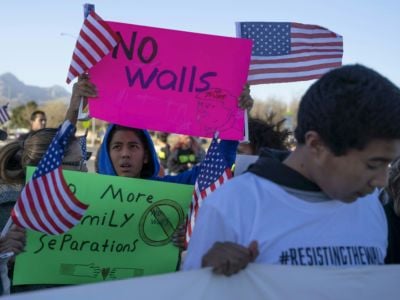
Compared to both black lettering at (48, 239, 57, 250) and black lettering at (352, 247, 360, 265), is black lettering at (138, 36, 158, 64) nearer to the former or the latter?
black lettering at (48, 239, 57, 250)

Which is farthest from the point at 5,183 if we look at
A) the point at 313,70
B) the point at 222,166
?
the point at 313,70

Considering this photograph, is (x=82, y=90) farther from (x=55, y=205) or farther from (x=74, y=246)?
(x=74, y=246)

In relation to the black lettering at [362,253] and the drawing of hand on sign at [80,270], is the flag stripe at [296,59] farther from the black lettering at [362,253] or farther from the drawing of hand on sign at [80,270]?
the black lettering at [362,253]

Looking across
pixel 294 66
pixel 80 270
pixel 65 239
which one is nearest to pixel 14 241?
pixel 65 239

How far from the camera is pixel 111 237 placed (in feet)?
10.2

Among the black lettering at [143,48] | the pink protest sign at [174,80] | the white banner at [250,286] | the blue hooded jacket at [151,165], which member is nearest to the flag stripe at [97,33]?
the pink protest sign at [174,80]

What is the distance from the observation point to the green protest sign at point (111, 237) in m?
2.97

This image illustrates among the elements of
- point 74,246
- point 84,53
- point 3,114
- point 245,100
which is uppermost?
point 3,114

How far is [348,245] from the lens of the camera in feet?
6.18

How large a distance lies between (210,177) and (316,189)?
4.75 feet

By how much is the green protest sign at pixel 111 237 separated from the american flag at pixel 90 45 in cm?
58

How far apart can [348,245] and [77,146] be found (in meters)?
1.96

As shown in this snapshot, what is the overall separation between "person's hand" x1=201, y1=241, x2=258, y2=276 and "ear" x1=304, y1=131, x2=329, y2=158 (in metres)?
0.36

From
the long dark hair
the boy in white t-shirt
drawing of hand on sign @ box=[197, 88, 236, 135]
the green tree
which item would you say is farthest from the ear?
the green tree
